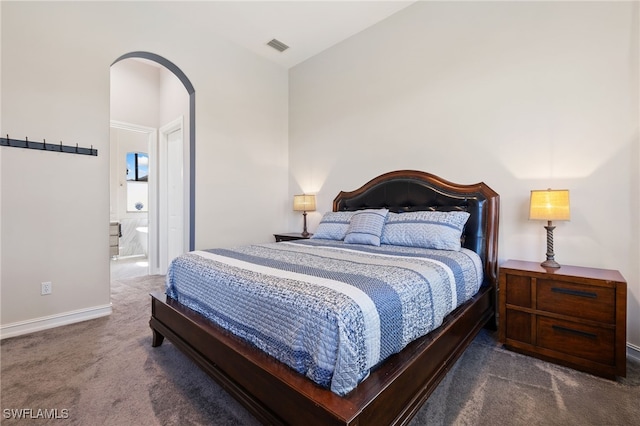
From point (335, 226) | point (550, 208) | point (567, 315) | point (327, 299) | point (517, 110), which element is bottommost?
point (567, 315)

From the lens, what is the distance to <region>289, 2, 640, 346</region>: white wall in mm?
2072

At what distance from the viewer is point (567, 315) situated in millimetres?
1889

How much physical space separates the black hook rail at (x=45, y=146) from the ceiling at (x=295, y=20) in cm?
200

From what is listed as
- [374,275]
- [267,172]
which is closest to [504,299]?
[374,275]

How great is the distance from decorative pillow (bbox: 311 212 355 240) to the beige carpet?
1507 millimetres

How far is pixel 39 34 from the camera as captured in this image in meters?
2.50

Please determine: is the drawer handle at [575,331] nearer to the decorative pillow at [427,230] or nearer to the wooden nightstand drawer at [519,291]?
the wooden nightstand drawer at [519,291]

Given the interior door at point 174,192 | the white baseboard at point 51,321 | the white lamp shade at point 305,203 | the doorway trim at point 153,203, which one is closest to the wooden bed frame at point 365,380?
A: the white baseboard at point 51,321

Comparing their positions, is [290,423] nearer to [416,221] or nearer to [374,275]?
[374,275]

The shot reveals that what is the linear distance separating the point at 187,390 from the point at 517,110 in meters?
3.22

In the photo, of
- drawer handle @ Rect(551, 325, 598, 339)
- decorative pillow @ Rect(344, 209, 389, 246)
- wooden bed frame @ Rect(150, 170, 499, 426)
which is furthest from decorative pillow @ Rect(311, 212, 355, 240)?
drawer handle @ Rect(551, 325, 598, 339)

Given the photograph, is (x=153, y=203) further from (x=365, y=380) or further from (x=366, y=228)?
(x=365, y=380)

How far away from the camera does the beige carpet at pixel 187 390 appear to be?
4.75ft

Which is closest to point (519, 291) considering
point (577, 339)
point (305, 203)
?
point (577, 339)
